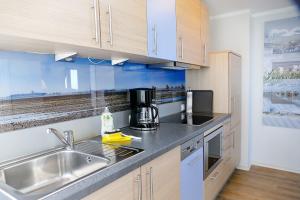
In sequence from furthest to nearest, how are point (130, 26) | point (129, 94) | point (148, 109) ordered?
point (129, 94), point (148, 109), point (130, 26)

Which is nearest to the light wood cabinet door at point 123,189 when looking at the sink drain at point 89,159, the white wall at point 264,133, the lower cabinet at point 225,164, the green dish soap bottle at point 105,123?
the sink drain at point 89,159

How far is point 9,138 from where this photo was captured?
3.58 ft

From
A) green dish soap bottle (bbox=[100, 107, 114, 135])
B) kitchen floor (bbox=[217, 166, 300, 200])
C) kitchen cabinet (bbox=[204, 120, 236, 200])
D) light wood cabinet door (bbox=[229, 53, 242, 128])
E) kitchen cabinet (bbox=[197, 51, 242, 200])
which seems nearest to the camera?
green dish soap bottle (bbox=[100, 107, 114, 135])

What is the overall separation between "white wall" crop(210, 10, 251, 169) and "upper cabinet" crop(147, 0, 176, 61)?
63.1 inches

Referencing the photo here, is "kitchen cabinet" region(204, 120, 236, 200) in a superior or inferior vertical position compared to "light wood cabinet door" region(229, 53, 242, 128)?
inferior

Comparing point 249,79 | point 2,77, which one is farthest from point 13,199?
point 249,79

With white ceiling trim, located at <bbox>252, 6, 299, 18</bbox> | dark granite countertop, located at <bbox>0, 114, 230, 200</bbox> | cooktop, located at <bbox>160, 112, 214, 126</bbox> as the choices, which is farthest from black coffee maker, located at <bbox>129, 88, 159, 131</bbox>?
white ceiling trim, located at <bbox>252, 6, 299, 18</bbox>

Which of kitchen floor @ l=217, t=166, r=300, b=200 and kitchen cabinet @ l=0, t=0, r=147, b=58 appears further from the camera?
kitchen floor @ l=217, t=166, r=300, b=200

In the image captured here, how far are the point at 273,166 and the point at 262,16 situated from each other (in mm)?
2237

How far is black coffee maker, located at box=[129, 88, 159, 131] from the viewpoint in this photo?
176 centimetres

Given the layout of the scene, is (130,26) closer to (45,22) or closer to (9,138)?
(45,22)

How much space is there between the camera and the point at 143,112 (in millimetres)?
1760

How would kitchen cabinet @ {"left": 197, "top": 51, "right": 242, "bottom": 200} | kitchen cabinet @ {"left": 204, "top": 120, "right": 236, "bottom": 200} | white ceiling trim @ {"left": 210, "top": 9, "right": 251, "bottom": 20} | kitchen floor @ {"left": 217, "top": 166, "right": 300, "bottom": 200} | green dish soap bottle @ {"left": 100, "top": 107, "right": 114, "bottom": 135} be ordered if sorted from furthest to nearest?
1. white ceiling trim @ {"left": 210, "top": 9, "right": 251, "bottom": 20}
2. kitchen cabinet @ {"left": 197, "top": 51, "right": 242, "bottom": 200}
3. kitchen floor @ {"left": 217, "top": 166, "right": 300, "bottom": 200}
4. kitchen cabinet @ {"left": 204, "top": 120, "right": 236, "bottom": 200}
5. green dish soap bottle @ {"left": 100, "top": 107, "right": 114, "bottom": 135}

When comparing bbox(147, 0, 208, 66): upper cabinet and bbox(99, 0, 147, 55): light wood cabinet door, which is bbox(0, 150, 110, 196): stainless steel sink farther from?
bbox(147, 0, 208, 66): upper cabinet
